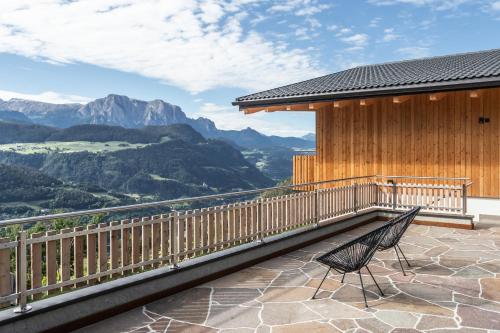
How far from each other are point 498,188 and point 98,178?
165661mm

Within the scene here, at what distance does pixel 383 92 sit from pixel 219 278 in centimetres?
836

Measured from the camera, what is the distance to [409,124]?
13.4m

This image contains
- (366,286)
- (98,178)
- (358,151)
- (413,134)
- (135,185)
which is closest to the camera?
(366,286)

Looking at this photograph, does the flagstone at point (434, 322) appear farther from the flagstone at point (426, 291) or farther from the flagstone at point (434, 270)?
the flagstone at point (434, 270)

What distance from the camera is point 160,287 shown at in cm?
554

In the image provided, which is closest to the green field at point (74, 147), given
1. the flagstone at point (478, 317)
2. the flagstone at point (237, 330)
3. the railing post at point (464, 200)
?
the railing post at point (464, 200)

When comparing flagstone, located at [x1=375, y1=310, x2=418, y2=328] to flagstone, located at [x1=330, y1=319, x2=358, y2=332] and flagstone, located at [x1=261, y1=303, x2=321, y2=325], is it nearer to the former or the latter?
flagstone, located at [x1=330, y1=319, x2=358, y2=332]

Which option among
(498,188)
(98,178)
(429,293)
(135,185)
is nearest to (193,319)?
(429,293)

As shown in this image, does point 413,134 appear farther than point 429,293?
Yes

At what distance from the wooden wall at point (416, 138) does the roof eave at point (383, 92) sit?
737 mm

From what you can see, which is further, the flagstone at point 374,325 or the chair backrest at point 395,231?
the chair backrest at point 395,231

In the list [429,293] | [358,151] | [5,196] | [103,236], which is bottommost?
[5,196]

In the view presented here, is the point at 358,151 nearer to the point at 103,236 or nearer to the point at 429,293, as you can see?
the point at 429,293

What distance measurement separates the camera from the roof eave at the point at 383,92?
10.5 metres
